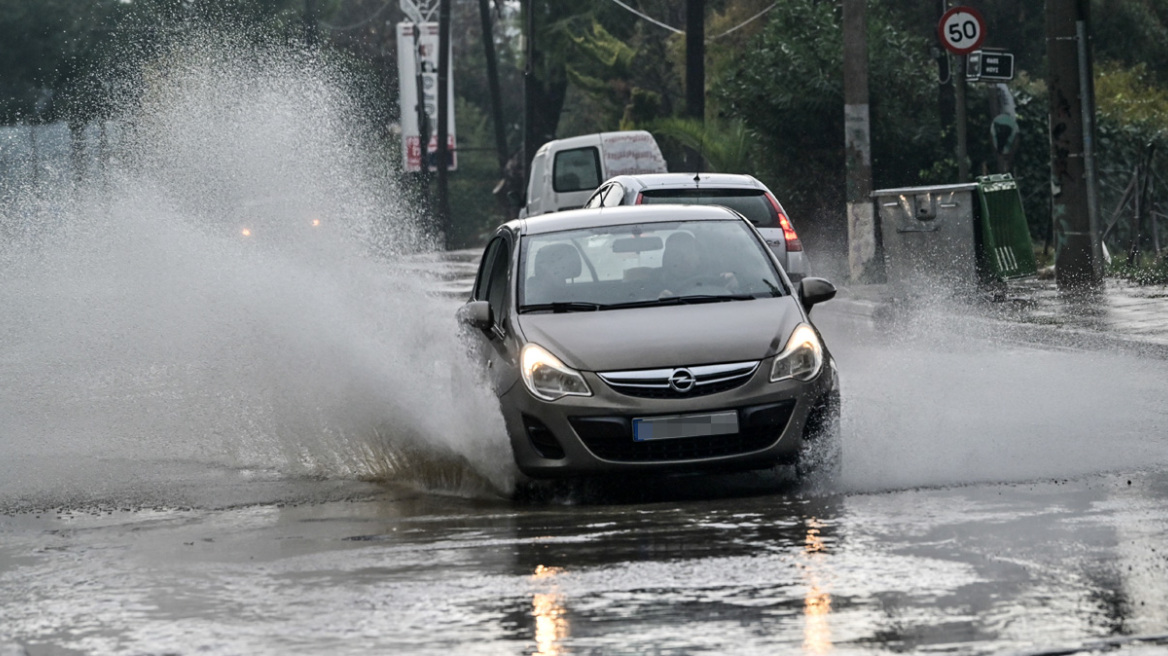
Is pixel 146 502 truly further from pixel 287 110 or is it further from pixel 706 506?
pixel 287 110

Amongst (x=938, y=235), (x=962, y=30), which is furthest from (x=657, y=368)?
(x=962, y=30)

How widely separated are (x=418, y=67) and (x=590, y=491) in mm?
51356

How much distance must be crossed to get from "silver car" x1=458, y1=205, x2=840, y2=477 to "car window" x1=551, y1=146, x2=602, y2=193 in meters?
19.6

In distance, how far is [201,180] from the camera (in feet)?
71.3

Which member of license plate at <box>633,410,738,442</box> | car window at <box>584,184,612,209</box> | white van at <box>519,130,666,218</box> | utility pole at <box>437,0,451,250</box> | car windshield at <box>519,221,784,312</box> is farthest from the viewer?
utility pole at <box>437,0,451,250</box>

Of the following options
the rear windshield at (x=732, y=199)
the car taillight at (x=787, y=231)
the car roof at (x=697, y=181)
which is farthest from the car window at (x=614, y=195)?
the car taillight at (x=787, y=231)

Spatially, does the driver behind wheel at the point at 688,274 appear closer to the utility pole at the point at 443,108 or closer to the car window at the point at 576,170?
the car window at the point at 576,170

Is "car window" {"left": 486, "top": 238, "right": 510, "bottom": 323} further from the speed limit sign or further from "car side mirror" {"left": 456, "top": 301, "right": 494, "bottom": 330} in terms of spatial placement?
the speed limit sign

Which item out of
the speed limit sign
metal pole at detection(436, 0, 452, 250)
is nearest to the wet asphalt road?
the speed limit sign

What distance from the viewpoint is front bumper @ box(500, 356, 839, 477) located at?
8586mm

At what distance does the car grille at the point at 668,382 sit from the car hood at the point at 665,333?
0.13ft

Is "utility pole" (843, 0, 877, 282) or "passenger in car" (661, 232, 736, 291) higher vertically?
"utility pole" (843, 0, 877, 282)

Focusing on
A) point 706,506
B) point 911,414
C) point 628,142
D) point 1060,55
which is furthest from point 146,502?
point 628,142

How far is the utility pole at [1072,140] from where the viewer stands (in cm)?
2078
